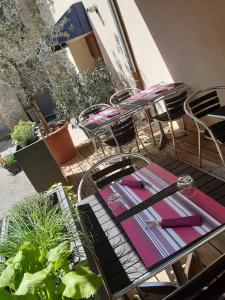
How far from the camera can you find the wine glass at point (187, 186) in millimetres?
1790

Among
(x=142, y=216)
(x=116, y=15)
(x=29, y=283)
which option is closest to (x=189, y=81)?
(x=116, y=15)

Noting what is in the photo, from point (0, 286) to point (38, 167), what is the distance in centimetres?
352

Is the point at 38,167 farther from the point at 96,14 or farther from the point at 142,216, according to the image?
the point at 96,14

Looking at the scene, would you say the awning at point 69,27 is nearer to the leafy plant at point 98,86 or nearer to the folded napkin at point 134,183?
the leafy plant at point 98,86

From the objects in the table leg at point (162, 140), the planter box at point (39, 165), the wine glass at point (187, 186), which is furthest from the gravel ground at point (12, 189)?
the wine glass at point (187, 186)

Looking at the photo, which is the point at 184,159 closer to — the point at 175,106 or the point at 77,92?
the point at 175,106

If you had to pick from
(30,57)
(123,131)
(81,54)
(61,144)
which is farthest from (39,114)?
(81,54)

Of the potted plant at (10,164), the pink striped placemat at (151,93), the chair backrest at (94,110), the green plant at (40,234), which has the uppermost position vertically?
the green plant at (40,234)

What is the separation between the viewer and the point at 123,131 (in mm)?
4281

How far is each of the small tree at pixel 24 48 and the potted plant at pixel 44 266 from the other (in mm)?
3706

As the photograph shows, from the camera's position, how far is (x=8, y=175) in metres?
7.03

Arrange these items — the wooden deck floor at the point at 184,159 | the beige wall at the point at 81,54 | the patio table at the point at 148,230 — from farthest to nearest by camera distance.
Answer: the beige wall at the point at 81,54 < the wooden deck floor at the point at 184,159 < the patio table at the point at 148,230

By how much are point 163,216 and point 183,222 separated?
0.53 feet

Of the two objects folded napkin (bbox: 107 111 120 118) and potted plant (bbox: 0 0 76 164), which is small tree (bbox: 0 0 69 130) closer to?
potted plant (bbox: 0 0 76 164)
